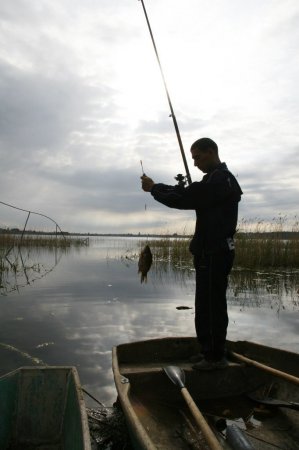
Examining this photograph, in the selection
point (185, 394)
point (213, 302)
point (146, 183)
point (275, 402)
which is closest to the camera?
point (185, 394)

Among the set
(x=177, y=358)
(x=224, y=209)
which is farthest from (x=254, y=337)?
(x=224, y=209)

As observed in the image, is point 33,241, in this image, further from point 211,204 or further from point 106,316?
point 211,204

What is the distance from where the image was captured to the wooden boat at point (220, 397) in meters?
3.03

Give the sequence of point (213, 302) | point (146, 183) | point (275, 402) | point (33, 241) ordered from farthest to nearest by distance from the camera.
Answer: point (33, 241), point (146, 183), point (213, 302), point (275, 402)

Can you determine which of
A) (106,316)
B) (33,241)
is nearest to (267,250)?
(106,316)

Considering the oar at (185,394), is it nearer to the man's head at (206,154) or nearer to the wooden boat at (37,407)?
the wooden boat at (37,407)

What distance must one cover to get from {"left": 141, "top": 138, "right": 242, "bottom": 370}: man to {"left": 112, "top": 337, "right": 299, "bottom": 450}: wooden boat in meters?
0.24

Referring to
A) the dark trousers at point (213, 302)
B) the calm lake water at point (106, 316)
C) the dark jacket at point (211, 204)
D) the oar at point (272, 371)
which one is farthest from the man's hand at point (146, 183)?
the calm lake water at point (106, 316)

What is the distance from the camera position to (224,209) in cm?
377

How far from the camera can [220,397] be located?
369 centimetres

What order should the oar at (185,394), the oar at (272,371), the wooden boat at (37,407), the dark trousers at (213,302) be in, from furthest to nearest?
1. the dark trousers at (213,302)
2. the oar at (272,371)
3. the wooden boat at (37,407)
4. the oar at (185,394)

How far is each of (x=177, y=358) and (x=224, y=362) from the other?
800 millimetres

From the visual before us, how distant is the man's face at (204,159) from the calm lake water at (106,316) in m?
2.71

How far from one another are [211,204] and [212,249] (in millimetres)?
460
